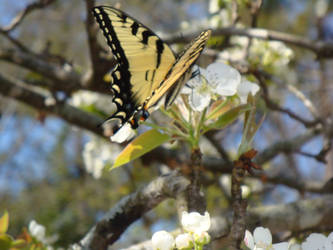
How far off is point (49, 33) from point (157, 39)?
11.7 feet

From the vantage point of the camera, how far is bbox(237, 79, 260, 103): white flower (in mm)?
1122

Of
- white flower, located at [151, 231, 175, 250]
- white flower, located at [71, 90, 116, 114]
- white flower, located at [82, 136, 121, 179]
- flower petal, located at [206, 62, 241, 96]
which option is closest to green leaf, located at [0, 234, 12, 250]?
white flower, located at [151, 231, 175, 250]

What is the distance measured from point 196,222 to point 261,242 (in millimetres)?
142

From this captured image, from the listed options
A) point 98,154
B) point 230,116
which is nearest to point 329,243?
point 230,116

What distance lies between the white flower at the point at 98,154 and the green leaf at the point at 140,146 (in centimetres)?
112

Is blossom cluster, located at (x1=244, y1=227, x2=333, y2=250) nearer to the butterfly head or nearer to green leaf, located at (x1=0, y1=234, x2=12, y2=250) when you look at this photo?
the butterfly head

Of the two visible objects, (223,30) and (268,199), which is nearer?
(223,30)

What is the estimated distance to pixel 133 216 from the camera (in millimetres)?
1105

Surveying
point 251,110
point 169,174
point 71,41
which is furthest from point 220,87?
point 71,41

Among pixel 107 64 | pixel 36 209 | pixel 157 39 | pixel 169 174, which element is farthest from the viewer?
pixel 36 209

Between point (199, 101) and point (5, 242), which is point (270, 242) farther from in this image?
point (5, 242)

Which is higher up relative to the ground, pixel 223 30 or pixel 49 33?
pixel 223 30

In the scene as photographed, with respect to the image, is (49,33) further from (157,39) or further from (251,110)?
(251,110)

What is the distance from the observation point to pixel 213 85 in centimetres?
111
